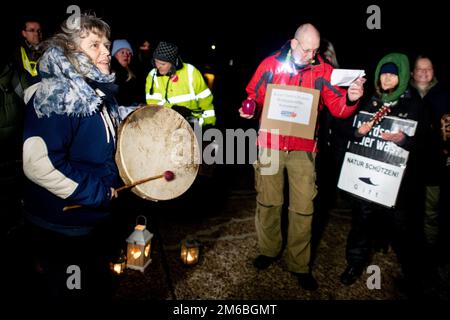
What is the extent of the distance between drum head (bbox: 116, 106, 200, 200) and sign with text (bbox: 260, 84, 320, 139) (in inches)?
39.3

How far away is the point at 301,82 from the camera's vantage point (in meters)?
3.07

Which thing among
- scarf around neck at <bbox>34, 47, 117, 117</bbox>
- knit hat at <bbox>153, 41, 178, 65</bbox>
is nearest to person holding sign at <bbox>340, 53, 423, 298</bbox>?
knit hat at <bbox>153, 41, 178, 65</bbox>

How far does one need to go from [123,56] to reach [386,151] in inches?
164

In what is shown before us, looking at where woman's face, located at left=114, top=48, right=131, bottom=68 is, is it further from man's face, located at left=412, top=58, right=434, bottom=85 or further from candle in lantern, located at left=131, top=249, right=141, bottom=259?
man's face, located at left=412, top=58, right=434, bottom=85

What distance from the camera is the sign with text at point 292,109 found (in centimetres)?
299

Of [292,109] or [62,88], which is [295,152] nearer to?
[292,109]

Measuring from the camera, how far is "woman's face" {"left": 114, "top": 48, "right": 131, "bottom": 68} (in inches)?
198

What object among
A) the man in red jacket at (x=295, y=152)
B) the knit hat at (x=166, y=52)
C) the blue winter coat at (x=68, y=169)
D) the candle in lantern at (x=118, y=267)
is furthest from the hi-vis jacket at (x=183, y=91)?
the blue winter coat at (x=68, y=169)

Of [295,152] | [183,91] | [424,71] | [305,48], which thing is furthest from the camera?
[424,71]

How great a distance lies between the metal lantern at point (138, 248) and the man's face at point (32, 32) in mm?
2915

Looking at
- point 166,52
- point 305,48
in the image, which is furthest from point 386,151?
point 166,52
